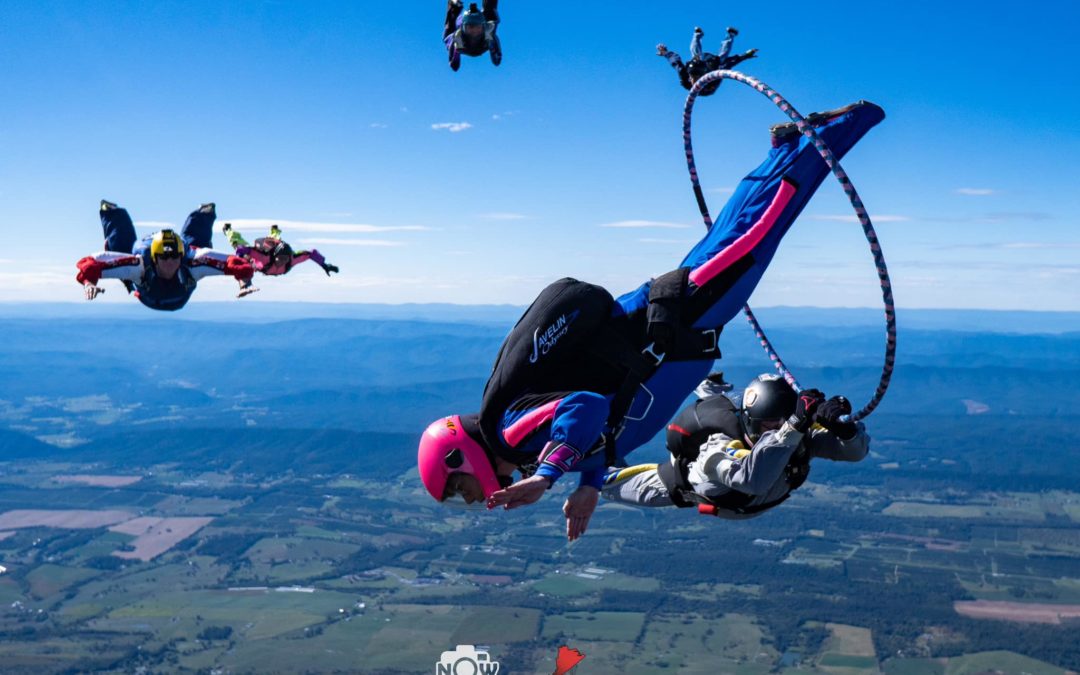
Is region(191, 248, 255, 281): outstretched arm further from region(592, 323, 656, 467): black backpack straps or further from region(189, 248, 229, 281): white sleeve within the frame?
region(592, 323, 656, 467): black backpack straps

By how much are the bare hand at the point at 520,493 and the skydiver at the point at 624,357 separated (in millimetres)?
689

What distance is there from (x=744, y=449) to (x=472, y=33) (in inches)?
318

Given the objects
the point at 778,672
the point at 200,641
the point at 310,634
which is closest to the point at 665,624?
the point at 778,672

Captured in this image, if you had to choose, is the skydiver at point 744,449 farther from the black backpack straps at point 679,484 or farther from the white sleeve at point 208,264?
the white sleeve at point 208,264

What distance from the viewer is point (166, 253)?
15562 millimetres

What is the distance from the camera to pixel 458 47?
1528 cm

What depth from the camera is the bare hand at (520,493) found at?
8.71 m

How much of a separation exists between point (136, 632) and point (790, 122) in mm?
197879

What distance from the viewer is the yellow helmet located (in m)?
15.5

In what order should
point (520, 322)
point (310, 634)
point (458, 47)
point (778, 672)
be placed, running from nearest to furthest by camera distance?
point (520, 322), point (458, 47), point (778, 672), point (310, 634)

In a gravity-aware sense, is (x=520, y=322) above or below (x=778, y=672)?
above

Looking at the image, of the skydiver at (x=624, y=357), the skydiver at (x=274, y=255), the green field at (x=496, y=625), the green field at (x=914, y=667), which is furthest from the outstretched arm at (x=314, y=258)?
the green field at (x=914, y=667)

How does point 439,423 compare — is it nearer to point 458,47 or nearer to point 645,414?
point 645,414

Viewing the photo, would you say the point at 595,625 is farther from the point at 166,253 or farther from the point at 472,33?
the point at 472,33
